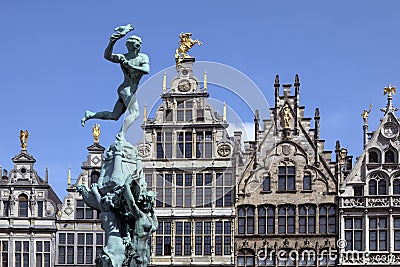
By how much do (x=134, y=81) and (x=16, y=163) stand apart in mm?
33337

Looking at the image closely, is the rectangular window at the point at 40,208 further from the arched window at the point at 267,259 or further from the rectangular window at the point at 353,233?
the rectangular window at the point at 353,233

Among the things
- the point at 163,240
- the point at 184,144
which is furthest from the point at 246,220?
the point at 184,144

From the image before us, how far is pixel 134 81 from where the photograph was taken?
2106 cm

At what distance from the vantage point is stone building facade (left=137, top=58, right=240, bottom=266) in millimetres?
51656

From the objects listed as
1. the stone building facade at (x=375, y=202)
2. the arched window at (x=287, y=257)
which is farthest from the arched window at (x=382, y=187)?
the arched window at (x=287, y=257)

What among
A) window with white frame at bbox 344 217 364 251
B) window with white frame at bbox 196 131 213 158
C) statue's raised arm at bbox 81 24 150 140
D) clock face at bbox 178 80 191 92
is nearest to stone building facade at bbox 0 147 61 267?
window with white frame at bbox 196 131 213 158

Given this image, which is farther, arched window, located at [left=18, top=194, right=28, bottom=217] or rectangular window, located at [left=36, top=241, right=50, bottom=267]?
arched window, located at [left=18, top=194, right=28, bottom=217]

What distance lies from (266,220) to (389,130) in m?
7.99

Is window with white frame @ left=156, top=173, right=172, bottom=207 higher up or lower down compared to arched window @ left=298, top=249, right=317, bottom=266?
higher up

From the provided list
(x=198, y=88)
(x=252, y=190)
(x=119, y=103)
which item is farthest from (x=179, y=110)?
(x=119, y=103)

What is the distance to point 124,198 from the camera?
20031 millimetres

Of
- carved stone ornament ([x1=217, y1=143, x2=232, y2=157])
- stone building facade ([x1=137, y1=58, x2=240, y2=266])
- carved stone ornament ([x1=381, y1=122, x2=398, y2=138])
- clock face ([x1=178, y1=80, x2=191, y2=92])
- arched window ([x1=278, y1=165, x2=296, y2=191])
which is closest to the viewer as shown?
carved stone ornament ([x1=381, y1=122, x2=398, y2=138])

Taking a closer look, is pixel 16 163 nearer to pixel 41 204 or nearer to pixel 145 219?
pixel 41 204

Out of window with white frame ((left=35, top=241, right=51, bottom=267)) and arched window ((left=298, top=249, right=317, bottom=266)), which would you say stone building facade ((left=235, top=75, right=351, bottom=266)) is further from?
window with white frame ((left=35, top=241, right=51, bottom=267))
